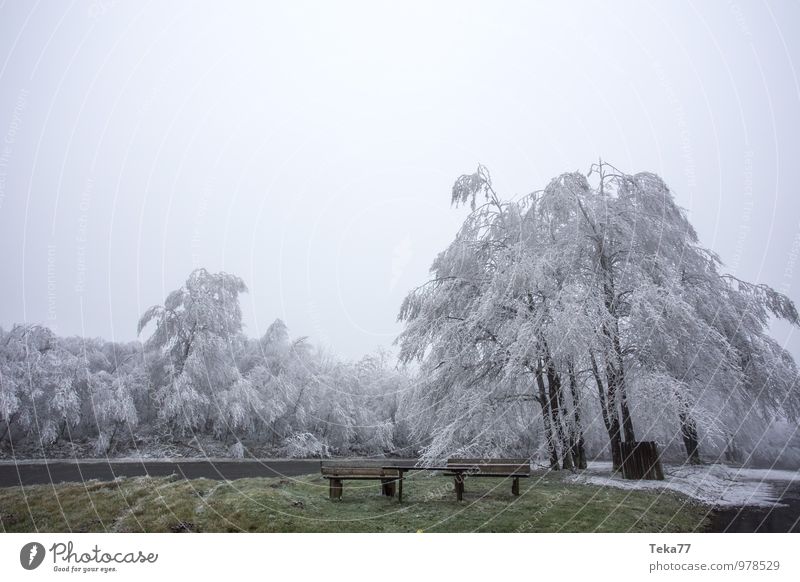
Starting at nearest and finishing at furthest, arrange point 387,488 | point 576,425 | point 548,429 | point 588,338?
point 387,488, point 588,338, point 576,425, point 548,429

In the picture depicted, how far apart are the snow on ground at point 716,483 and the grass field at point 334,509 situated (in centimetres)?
68

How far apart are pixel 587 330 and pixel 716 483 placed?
171 inches

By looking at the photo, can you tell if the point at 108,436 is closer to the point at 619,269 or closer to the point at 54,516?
the point at 54,516

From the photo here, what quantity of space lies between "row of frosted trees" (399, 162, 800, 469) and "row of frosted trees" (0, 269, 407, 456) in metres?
11.7

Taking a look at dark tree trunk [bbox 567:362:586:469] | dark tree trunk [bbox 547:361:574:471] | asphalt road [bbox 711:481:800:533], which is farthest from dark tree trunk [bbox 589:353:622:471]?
asphalt road [bbox 711:481:800:533]

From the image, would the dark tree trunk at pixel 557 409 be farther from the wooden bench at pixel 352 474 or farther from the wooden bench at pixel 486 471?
the wooden bench at pixel 352 474

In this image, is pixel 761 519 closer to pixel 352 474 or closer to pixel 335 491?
pixel 352 474

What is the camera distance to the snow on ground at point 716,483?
8.93 metres

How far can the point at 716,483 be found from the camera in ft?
33.9

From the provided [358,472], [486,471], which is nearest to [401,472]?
[358,472]
